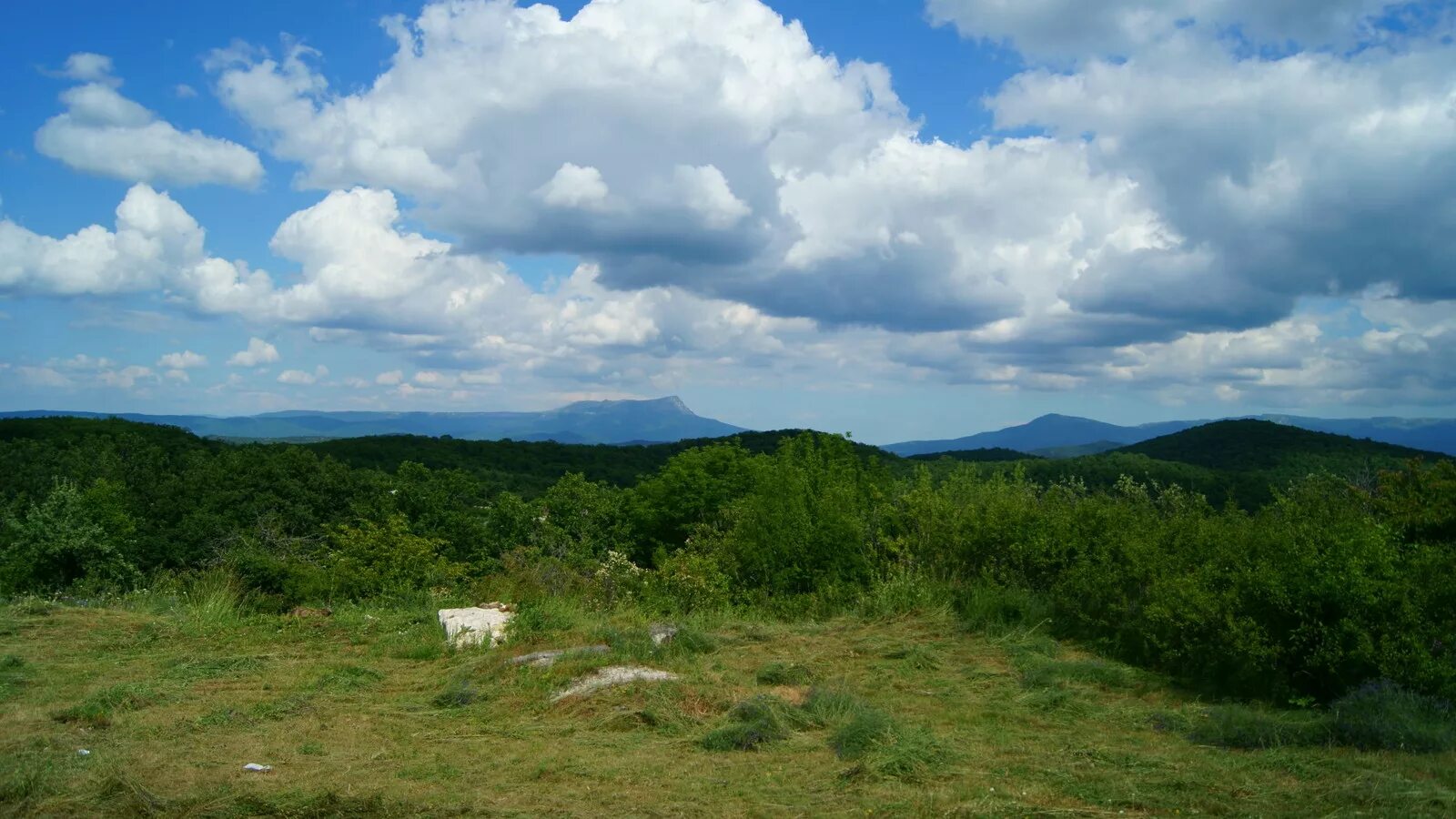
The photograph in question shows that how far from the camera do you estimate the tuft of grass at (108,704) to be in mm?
6961

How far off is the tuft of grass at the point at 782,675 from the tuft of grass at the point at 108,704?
5139mm

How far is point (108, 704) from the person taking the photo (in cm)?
727

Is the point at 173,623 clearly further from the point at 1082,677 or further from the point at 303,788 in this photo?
the point at 1082,677

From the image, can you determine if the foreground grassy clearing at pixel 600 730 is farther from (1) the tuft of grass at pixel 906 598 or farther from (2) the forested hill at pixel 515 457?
(2) the forested hill at pixel 515 457

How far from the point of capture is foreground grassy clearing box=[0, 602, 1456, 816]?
5.17 m

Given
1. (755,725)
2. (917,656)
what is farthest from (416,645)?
(917,656)

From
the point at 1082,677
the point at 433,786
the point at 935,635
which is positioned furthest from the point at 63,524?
the point at 1082,677

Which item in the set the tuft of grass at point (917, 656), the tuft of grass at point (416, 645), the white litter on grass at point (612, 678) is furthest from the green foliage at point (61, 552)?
the tuft of grass at point (917, 656)

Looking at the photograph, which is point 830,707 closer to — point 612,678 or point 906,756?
point 906,756

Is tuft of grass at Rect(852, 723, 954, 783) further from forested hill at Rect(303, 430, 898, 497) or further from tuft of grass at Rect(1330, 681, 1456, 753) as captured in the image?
forested hill at Rect(303, 430, 898, 497)

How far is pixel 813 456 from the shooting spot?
16.7 meters

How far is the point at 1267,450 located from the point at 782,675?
52835mm

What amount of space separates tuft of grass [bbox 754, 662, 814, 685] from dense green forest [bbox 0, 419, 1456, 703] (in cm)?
318

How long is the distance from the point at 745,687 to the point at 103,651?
6.75 metres
